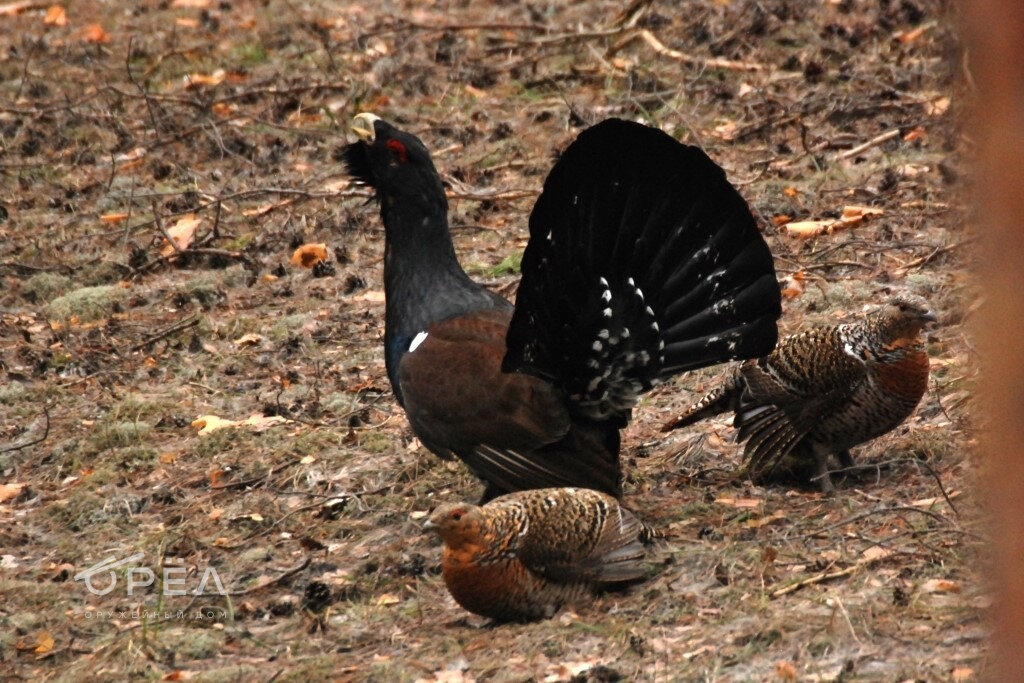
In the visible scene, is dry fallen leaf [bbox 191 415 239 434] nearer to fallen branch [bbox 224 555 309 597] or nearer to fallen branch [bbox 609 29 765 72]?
fallen branch [bbox 224 555 309 597]

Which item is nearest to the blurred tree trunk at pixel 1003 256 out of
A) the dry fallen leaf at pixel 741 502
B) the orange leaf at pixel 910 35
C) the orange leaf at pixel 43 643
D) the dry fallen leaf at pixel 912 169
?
the dry fallen leaf at pixel 741 502

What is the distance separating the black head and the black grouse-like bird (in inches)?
30.5

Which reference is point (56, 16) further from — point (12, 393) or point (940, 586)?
point (940, 586)

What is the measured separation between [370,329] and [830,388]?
334 centimetres

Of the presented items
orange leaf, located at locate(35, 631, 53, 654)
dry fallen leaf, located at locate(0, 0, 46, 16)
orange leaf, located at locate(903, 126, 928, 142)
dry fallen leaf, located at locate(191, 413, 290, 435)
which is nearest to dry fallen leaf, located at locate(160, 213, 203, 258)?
dry fallen leaf, located at locate(191, 413, 290, 435)

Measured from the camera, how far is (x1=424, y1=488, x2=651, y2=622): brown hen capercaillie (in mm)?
4820

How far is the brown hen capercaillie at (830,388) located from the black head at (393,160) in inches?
65.5

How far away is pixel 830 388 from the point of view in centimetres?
545

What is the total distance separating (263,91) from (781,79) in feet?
13.5

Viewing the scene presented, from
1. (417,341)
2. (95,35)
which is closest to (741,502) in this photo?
(417,341)

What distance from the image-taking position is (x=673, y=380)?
23.3 ft

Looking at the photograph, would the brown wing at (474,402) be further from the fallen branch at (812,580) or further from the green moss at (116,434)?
the green moss at (116,434)

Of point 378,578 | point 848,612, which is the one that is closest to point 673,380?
point 378,578

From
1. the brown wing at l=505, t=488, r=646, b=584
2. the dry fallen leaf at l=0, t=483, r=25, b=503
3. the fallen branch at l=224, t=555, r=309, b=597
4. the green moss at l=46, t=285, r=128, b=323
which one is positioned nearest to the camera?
the brown wing at l=505, t=488, r=646, b=584
